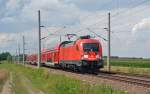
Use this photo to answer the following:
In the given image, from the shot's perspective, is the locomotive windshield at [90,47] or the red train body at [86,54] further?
the locomotive windshield at [90,47]

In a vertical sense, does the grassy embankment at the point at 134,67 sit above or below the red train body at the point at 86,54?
below

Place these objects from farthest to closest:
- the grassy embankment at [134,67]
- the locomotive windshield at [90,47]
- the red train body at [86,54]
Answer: the grassy embankment at [134,67], the locomotive windshield at [90,47], the red train body at [86,54]

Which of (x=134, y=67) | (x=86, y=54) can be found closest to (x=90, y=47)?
(x=86, y=54)

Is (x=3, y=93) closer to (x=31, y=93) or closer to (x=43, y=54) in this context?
(x=31, y=93)

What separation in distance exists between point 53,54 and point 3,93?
1229 inches

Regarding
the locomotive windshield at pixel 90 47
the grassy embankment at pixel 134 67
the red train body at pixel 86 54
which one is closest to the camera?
the red train body at pixel 86 54

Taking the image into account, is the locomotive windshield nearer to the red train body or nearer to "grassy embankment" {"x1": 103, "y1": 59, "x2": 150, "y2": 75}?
the red train body

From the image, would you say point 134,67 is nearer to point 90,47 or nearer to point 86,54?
point 90,47

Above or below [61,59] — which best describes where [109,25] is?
above

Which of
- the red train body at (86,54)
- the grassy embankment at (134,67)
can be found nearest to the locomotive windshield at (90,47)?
the red train body at (86,54)

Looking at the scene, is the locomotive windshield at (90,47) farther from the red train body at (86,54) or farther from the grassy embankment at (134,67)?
the grassy embankment at (134,67)

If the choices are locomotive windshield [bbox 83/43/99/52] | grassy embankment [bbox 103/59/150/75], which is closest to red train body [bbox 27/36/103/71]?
locomotive windshield [bbox 83/43/99/52]

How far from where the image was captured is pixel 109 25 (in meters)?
48.7

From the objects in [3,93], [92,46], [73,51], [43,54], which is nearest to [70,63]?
[73,51]
